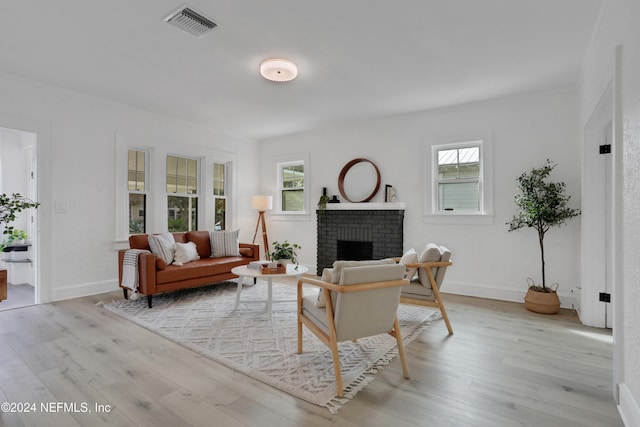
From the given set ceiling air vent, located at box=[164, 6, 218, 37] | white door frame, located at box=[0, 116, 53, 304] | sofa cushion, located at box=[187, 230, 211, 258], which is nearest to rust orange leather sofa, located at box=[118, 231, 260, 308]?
sofa cushion, located at box=[187, 230, 211, 258]

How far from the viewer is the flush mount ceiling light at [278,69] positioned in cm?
326

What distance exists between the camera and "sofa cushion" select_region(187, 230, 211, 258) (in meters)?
5.03

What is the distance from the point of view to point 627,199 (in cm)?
179

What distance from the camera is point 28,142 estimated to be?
16.8 feet

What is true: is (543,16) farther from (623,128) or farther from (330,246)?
(330,246)

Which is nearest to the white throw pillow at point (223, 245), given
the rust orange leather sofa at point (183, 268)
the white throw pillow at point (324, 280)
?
the rust orange leather sofa at point (183, 268)

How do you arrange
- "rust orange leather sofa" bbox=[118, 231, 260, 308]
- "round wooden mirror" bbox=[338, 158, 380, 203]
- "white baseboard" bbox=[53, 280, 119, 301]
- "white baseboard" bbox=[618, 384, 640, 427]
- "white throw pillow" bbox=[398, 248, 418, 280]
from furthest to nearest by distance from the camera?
"round wooden mirror" bbox=[338, 158, 380, 203]
"white baseboard" bbox=[53, 280, 119, 301]
"rust orange leather sofa" bbox=[118, 231, 260, 308]
"white throw pillow" bbox=[398, 248, 418, 280]
"white baseboard" bbox=[618, 384, 640, 427]

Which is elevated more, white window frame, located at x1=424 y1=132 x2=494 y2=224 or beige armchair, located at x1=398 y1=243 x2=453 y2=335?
white window frame, located at x1=424 y1=132 x2=494 y2=224

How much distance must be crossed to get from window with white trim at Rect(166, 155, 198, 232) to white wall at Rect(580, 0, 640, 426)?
5433 millimetres

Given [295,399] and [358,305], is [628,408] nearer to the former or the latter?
A: [358,305]

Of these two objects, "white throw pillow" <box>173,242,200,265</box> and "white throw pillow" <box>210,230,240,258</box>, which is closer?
"white throw pillow" <box>173,242,200,265</box>

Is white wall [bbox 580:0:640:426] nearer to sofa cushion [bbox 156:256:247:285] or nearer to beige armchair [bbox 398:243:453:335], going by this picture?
beige armchair [bbox 398:243:453:335]

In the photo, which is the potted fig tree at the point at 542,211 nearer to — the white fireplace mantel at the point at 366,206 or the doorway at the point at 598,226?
the doorway at the point at 598,226

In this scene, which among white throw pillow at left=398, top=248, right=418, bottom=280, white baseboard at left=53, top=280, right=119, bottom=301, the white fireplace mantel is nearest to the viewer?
white throw pillow at left=398, top=248, right=418, bottom=280
